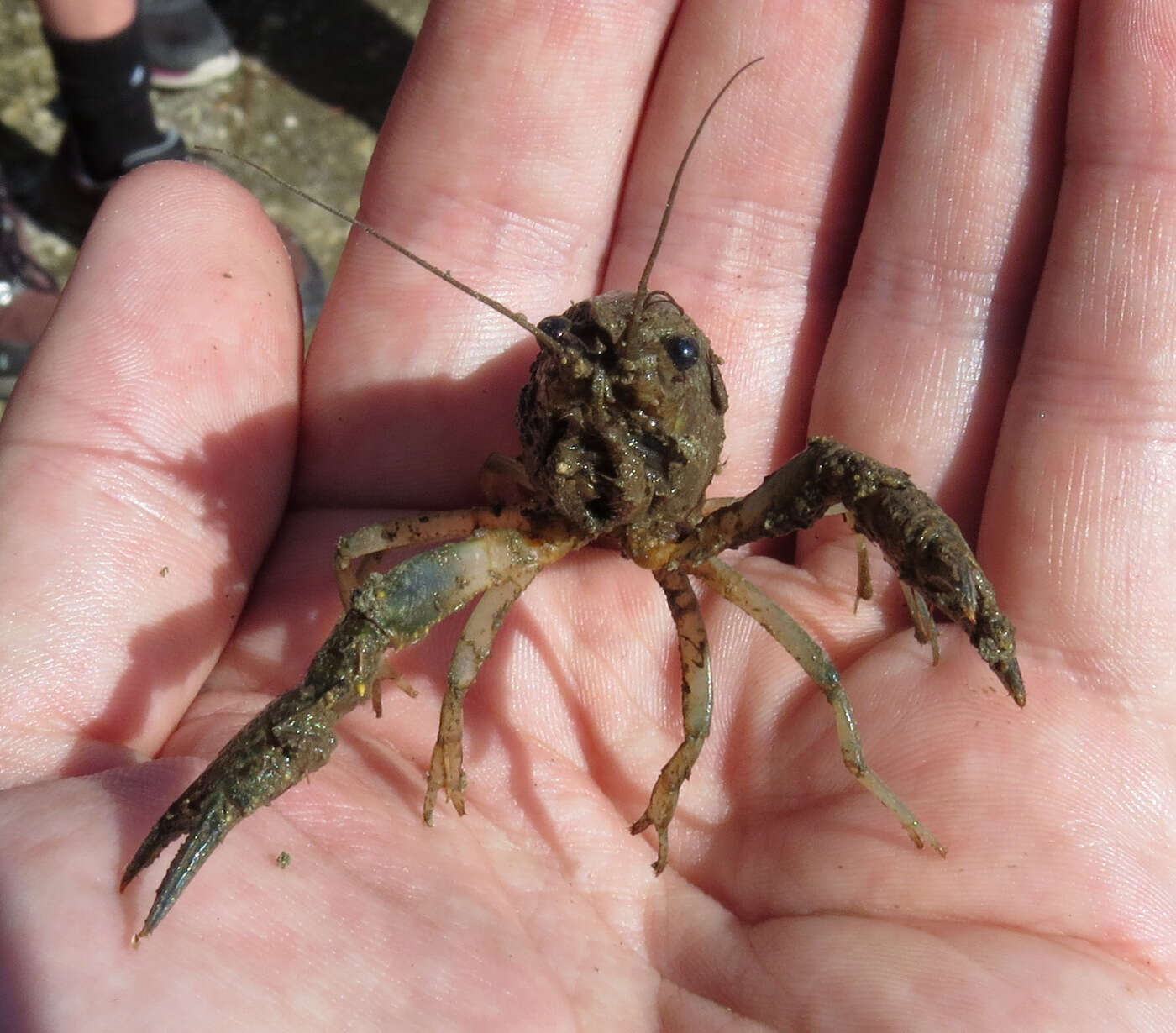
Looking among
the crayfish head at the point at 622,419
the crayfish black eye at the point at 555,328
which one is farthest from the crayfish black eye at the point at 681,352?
the crayfish black eye at the point at 555,328

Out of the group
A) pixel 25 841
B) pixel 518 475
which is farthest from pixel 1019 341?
pixel 25 841

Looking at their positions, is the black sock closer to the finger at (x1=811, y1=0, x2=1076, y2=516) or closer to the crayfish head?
the crayfish head

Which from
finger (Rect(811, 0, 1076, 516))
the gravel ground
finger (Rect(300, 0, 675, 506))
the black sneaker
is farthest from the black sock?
finger (Rect(811, 0, 1076, 516))

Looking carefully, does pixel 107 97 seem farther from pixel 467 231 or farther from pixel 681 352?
pixel 681 352

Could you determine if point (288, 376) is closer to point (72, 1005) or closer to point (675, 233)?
point (675, 233)

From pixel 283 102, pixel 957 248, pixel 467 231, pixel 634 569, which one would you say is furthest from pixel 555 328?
pixel 283 102

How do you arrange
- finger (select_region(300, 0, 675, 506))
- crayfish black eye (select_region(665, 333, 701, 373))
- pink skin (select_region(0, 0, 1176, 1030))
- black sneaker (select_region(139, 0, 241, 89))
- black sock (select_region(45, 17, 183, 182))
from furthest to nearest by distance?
black sneaker (select_region(139, 0, 241, 89)) → black sock (select_region(45, 17, 183, 182)) → finger (select_region(300, 0, 675, 506)) → crayfish black eye (select_region(665, 333, 701, 373)) → pink skin (select_region(0, 0, 1176, 1030))
